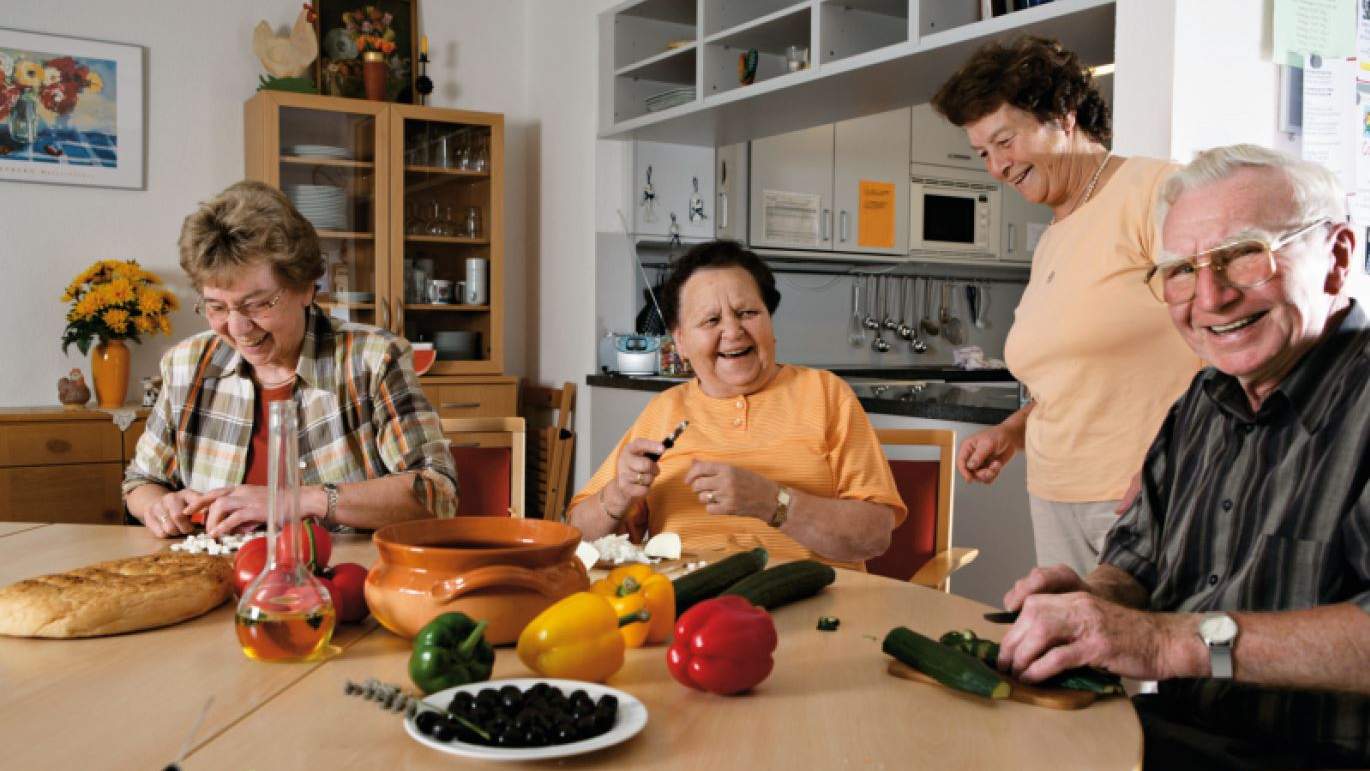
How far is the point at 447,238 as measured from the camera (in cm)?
465

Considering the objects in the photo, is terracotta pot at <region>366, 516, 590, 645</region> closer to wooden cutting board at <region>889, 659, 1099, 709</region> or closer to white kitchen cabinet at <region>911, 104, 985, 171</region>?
wooden cutting board at <region>889, 659, 1099, 709</region>

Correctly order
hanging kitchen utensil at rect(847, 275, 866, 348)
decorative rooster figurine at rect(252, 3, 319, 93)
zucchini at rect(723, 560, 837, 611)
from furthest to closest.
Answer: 1. hanging kitchen utensil at rect(847, 275, 866, 348)
2. decorative rooster figurine at rect(252, 3, 319, 93)
3. zucchini at rect(723, 560, 837, 611)

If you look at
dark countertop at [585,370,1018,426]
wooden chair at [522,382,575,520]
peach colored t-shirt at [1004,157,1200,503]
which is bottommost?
wooden chair at [522,382,575,520]

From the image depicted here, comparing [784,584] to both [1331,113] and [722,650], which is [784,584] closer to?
[722,650]

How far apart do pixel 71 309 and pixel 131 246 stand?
0.34m

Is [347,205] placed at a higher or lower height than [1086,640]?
higher

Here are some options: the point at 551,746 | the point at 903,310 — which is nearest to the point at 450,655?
the point at 551,746

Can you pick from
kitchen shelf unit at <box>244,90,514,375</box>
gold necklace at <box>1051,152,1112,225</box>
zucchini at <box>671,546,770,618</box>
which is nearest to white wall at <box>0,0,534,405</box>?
kitchen shelf unit at <box>244,90,514,375</box>

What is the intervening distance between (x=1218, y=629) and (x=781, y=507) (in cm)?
78

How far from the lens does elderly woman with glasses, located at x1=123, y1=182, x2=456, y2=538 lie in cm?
195

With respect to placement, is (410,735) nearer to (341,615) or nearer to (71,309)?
(341,615)

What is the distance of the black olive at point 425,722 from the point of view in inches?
35.4

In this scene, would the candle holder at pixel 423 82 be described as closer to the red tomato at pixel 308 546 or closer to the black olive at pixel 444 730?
the red tomato at pixel 308 546

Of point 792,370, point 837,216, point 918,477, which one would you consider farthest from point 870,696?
point 837,216
